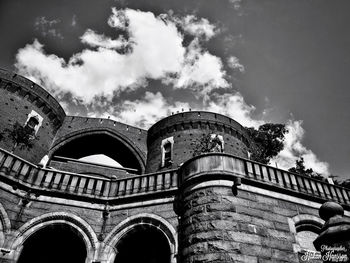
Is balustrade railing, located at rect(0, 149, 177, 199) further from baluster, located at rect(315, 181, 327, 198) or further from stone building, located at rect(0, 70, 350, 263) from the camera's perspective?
baluster, located at rect(315, 181, 327, 198)

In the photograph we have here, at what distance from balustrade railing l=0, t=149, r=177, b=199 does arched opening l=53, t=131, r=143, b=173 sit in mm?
9812

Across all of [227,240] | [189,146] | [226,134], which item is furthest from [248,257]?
[226,134]

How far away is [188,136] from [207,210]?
11.7 m

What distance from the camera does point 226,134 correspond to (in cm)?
1962

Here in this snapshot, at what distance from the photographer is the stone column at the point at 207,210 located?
6.79 meters

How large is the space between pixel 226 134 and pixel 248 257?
13341 millimetres

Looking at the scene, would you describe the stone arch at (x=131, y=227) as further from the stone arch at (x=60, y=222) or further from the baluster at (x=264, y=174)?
the baluster at (x=264, y=174)

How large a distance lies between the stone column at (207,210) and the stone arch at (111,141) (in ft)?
39.2

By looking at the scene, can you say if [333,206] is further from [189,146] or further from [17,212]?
[189,146]

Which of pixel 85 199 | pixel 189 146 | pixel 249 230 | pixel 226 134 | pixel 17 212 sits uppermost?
A: pixel 226 134

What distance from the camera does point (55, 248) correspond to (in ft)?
32.6

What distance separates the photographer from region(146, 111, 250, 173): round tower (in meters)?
18.5

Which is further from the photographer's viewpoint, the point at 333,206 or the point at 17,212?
the point at 17,212

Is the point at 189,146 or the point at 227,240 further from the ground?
the point at 189,146
